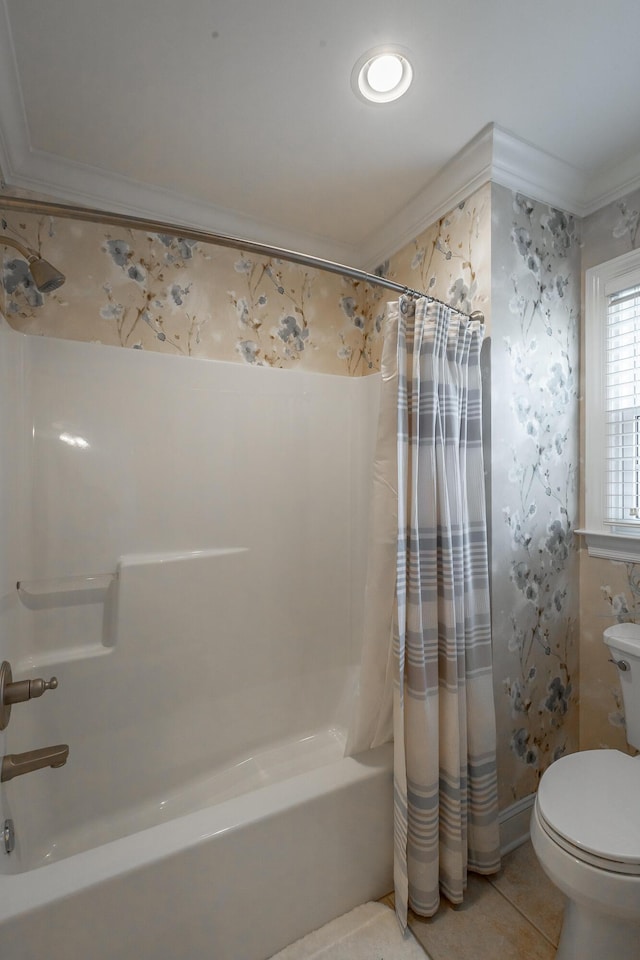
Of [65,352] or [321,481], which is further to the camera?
[321,481]

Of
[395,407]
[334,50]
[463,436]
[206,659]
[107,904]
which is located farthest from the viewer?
[206,659]

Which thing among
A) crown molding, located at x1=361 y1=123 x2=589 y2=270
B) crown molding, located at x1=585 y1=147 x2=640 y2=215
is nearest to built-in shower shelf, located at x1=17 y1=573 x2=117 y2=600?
crown molding, located at x1=361 y1=123 x2=589 y2=270

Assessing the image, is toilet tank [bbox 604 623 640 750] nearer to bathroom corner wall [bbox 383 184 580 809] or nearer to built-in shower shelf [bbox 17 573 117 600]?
bathroom corner wall [bbox 383 184 580 809]

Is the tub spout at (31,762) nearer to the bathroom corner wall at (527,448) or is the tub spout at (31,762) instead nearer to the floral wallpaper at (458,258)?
the bathroom corner wall at (527,448)

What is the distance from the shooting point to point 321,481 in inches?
80.0

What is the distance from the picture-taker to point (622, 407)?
159 cm

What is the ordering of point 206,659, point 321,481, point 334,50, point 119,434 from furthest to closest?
point 321,481
point 206,659
point 119,434
point 334,50

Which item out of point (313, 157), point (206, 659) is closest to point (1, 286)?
point (313, 157)

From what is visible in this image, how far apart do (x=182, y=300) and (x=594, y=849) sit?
2.18 meters

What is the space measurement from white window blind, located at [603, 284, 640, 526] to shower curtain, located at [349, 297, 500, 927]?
0.63m

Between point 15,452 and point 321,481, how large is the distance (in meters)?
1.20

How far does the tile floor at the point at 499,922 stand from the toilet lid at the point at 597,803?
0.47 metres

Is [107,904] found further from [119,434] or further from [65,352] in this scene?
[65,352]

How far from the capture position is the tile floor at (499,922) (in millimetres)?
1175
